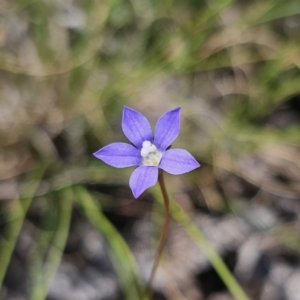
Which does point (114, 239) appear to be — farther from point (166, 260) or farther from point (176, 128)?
point (176, 128)

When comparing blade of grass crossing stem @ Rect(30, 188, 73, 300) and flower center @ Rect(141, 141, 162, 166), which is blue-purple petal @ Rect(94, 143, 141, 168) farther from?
blade of grass crossing stem @ Rect(30, 188, 73, 300)

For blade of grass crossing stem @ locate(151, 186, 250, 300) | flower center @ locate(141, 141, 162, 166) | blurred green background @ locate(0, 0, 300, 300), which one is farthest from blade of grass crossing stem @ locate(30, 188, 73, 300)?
flower center @ locate(141, 141, 162, 166)

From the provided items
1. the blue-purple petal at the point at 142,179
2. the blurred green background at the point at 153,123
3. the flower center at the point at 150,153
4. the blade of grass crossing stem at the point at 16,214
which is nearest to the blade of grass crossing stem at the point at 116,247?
the blurred green background at the point at 153,123

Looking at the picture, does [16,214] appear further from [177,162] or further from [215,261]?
[177,162]

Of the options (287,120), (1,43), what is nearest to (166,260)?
(287,120)

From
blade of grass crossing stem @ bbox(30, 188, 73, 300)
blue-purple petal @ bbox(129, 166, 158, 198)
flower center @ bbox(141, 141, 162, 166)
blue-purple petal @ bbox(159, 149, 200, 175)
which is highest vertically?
blue-purple petal @ bbox(159, 149, 200, 175)

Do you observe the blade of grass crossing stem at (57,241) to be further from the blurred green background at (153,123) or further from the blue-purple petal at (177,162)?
the blue-purple petal at (177,162)
